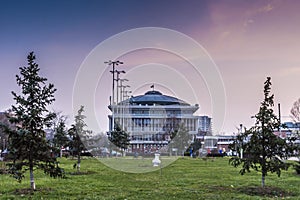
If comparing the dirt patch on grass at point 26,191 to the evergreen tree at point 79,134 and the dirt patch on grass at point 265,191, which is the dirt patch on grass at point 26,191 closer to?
the dirt patch on grass at point 265,191

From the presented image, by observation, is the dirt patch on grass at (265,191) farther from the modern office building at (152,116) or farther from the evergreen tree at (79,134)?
the modern office building at (152,116)

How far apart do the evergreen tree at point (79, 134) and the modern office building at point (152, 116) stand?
12.2 meters

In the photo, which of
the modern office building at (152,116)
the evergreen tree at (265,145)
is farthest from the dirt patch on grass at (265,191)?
the modern office building at (152,116)

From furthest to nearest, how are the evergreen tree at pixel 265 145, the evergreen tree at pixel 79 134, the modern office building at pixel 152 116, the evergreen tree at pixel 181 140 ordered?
the evergreen tree at pixel 181 140, the modern office building at pixel 152 116, the evergreen tree at pixel 79 134, the evergreen tree at pixel 265 145

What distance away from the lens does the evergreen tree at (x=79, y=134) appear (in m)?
28.1

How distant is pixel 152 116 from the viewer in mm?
49719

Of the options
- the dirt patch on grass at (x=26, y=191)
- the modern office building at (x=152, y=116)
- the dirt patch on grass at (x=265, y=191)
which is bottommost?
the dirt patch on grass at (x=265, y=191)

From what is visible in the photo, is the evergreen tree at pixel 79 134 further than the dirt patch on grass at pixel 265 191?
Yes

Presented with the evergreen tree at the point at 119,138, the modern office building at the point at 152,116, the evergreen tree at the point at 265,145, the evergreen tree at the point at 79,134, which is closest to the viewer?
the evergreen tree at the point at 265,145

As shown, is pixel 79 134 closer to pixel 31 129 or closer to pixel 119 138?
pixel 31 129

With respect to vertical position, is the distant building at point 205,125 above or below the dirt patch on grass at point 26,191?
above

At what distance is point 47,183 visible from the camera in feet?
53.5

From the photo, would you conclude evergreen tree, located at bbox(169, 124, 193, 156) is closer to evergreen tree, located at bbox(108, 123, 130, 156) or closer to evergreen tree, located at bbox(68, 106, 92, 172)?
evergreen tree, located at bbox(108, 123, 130, 156)

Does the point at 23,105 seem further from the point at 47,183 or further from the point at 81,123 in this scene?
the point at 81,123
